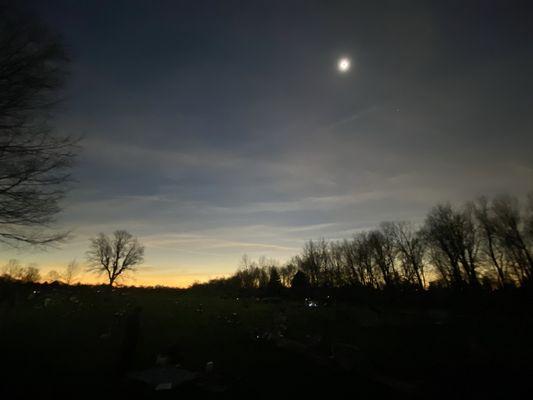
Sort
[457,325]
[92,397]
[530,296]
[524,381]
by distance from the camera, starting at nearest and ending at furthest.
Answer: [92,397]
[524,381]
[457,325]
[530,296]

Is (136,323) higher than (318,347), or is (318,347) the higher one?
(136,323)

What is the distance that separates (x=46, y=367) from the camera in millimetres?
6148

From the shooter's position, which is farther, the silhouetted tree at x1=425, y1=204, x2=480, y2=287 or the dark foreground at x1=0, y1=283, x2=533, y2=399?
the silhouetted tree at x1=425, y1=204, x2=480, y2=287

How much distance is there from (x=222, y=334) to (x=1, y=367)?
6.86 meters

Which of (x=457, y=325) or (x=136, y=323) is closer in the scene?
(x=136, y=323)

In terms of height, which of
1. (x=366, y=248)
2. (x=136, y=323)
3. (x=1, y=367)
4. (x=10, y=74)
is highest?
(x=366, y=248)

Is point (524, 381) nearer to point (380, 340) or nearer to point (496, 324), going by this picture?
point (380, 340)

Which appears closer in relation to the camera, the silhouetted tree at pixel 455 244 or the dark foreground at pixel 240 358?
the dark foreground at pixel 240 358

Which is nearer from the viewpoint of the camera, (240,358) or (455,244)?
(240,358)

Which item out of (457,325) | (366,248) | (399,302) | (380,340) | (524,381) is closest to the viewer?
(524,381)

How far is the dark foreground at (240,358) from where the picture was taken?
5719 mm

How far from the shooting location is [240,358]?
7.94m

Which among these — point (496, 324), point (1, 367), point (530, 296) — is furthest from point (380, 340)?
point (530, 296)

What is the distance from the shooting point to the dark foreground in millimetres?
5719
